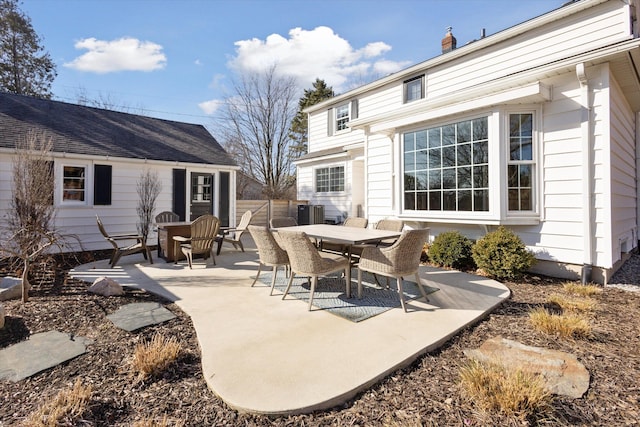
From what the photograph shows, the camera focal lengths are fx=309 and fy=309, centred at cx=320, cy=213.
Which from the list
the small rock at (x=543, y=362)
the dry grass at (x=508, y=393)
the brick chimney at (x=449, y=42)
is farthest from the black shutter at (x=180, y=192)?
the brick chimney at (x=449, y=42)

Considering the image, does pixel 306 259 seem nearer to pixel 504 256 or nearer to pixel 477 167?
pixel 504 256

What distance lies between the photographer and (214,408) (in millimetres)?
2008

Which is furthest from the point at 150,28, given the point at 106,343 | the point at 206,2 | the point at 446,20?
the point at 106,343

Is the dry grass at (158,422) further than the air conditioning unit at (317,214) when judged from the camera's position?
No

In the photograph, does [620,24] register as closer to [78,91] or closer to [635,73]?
[635,73]

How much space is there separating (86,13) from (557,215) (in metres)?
12.9

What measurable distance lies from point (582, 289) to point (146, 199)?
9.35m

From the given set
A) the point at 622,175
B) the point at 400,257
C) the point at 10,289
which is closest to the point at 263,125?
the point at 10,289

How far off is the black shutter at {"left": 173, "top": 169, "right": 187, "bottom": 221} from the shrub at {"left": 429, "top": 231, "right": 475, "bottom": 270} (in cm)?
716

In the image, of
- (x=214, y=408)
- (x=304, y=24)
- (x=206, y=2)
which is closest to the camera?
(x=214, y=408)

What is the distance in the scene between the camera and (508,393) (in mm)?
1953

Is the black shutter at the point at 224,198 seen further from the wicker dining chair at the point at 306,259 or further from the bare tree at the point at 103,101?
the bare tree at the point at 103,101

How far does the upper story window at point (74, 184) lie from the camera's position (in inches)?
296

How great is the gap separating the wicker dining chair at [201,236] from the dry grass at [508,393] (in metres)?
4.98
